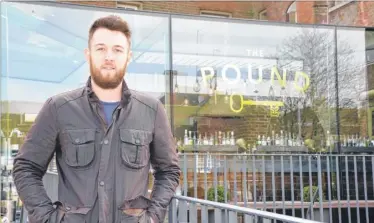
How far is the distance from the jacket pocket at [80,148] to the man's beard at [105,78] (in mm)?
210

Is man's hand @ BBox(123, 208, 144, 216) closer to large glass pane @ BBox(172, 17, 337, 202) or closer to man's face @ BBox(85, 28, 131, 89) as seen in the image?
man's face @ BBox(85, 28, 131, 89)

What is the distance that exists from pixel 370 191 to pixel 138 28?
12.9 ft

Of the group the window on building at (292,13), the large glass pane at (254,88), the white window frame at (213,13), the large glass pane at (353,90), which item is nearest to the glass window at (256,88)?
the large glass pane at (254,88)

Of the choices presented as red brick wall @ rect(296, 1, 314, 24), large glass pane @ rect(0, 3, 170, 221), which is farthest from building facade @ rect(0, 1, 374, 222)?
red brick wall @ rect(296, 1, 314, 24)

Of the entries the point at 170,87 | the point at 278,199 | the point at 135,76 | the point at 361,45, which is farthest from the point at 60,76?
the point at 361,45

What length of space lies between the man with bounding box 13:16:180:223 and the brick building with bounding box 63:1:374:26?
8.42m

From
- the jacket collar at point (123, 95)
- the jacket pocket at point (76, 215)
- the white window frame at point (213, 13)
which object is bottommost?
the jacket pocket at point (76, 215)

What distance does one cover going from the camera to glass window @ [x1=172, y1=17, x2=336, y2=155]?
753 cm

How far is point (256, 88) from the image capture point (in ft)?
26.6

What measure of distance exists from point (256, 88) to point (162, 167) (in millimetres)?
5971

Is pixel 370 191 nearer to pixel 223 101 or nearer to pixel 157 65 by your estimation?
pixel 223 101

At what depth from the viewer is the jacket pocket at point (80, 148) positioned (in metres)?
2.04

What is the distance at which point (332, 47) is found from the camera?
24.8 ft

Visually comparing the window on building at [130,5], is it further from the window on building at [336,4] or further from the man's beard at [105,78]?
the man's beard at [105,78]
